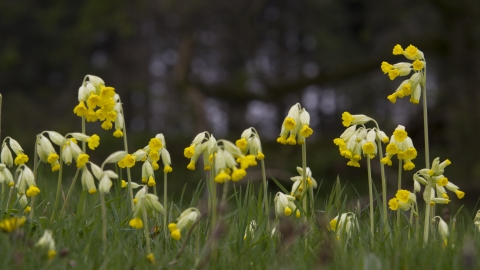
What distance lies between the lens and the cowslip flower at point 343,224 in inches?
99.0

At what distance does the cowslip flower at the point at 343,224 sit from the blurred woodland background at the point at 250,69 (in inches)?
269

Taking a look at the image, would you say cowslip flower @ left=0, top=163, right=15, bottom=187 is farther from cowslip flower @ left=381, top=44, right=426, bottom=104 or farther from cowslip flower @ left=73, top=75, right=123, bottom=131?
cowslip flower @ left=381, top=44, right=426, bottom=104

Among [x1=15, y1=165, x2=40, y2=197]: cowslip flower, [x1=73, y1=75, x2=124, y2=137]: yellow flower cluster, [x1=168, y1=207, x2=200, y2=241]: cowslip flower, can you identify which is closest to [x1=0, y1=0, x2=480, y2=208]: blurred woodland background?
[x1=73, y1=75, x2=124, y2=137]: yellow flower cluster

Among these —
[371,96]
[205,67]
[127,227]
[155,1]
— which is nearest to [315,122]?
[371,96]

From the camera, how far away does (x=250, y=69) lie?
2056 centimetres

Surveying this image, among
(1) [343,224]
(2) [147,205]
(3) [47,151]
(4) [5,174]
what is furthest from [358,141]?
(4) [5,174]

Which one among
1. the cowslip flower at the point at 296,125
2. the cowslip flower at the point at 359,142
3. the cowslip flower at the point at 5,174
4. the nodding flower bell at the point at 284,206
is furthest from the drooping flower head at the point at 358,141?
the cowslip flower at the point at 5,174

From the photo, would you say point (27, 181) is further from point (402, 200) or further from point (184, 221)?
point (402, 200)

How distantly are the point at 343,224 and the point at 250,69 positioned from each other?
18.2 meters

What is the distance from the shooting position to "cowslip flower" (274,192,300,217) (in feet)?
8.72

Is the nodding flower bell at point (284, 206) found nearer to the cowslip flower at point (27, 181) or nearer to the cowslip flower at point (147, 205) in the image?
the cowslip flower at point (147, 205)

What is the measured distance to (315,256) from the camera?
2172 millimetres

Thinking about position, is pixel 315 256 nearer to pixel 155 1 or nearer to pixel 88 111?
pixel 88 111

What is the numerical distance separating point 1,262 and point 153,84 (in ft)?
66.0
